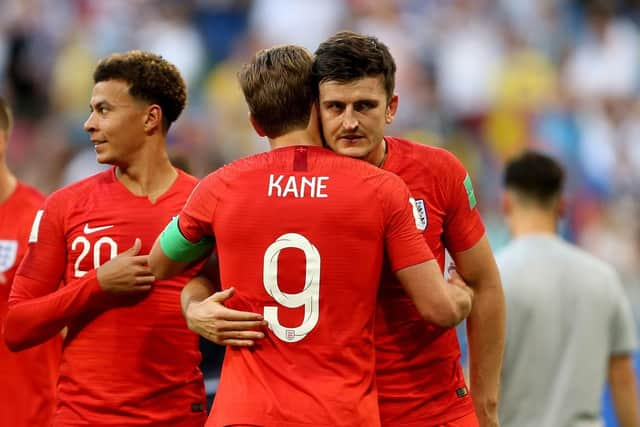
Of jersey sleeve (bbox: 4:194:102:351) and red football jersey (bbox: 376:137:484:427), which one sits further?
jersey sleeve (bbox: 4:194:102:351)

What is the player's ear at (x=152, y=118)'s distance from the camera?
4547mm

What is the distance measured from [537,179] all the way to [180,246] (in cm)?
233

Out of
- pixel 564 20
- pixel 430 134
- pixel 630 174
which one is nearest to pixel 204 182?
pixel 430 134

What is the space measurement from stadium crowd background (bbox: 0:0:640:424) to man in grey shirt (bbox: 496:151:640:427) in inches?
270

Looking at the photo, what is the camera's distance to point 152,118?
180 inches

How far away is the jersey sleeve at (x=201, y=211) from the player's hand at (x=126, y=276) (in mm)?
499

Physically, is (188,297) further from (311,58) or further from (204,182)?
(311,58)

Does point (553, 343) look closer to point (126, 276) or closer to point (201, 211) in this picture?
point (126, 276)

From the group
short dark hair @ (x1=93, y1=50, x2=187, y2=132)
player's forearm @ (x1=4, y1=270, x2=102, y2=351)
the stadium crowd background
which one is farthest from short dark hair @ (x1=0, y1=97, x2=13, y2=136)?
the stadium crowd background

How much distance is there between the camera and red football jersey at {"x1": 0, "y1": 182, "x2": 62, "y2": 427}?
5.08 m

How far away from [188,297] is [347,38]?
41.6 inches

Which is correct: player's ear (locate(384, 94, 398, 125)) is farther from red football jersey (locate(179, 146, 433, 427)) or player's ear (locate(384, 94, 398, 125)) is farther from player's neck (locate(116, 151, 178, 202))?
player's neck (locate(116, 151, 178, 202))

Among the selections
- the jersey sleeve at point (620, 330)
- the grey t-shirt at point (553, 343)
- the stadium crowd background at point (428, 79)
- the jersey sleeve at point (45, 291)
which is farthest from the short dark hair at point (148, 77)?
the stadium crowd background at point (428, 79)

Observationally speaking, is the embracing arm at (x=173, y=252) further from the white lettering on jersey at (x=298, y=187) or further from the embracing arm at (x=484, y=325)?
the embracing arm at (x=484, y=325)
